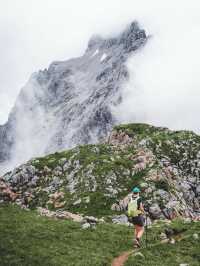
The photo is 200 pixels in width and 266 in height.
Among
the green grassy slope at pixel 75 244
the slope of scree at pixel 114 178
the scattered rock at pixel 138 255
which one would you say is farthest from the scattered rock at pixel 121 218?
the scattered rock at pixel 138 255

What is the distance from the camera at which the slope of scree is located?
8331cm

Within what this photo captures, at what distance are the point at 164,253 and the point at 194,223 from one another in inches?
415

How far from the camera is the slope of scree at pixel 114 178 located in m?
83.3

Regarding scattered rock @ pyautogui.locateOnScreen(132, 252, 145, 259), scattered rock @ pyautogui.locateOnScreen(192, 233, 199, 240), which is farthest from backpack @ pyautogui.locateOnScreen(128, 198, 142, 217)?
scattered rock @ pyautogui.locateOnScreen(192, 233, 199, 240)

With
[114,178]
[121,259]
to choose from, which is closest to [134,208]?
[121,259]

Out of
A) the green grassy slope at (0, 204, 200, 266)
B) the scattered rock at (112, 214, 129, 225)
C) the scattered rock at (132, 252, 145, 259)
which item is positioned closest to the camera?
the green grassy slope at (0, 204, 200, 266)

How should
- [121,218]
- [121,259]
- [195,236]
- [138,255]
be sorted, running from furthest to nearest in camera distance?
1. [121,218]
2. [195,236]
3. [138,255]
4. [121,259]

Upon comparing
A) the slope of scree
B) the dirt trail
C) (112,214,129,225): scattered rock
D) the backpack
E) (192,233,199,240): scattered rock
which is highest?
the slope of scree

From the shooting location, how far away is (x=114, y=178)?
92.2 metres

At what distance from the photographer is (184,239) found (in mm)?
39562

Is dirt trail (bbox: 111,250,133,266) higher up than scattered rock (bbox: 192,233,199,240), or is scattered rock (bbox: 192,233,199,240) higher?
scattered rock (bbox: 192,233,199,240)

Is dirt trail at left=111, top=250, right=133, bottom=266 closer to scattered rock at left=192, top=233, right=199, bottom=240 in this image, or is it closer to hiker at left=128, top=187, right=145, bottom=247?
hiker at left=128, top=187, right=145, bottom=247

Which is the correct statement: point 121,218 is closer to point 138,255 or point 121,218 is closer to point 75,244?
point 75,244

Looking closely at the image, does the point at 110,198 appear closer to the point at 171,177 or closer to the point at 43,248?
the point at 171,177
